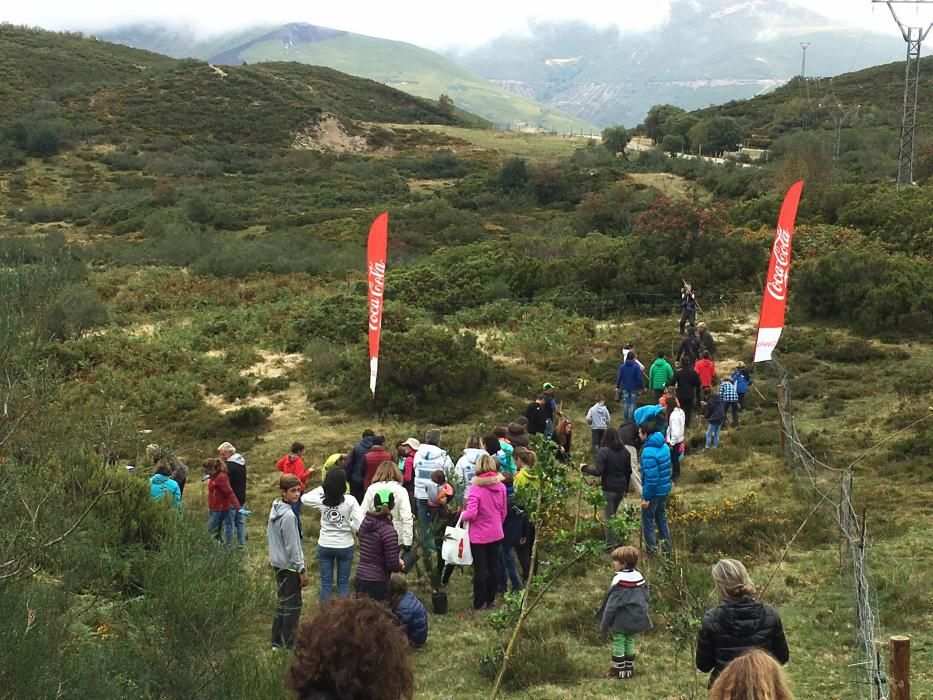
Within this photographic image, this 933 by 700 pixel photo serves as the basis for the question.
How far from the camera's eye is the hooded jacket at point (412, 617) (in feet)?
23.1

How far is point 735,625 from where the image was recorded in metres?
5.09

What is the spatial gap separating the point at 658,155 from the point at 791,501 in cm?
5490

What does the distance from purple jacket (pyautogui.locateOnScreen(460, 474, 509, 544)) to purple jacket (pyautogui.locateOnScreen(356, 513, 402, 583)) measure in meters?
1.05

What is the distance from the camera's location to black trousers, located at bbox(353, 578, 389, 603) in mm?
7506

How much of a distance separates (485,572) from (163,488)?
3.54 meters

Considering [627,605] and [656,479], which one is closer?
[627,605]

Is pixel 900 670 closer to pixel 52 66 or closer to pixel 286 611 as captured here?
pixel 286 611

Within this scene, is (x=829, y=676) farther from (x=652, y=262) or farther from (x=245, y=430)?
(x=652, y=262)

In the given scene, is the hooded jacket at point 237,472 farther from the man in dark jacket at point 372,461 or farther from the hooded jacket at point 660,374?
the hooded jacket at point 660,374

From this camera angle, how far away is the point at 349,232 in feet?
136

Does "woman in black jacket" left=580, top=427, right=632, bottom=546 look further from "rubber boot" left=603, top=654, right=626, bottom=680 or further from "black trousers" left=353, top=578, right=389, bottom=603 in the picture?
"black trousers" left=353, top=578, right=389, bottom=603

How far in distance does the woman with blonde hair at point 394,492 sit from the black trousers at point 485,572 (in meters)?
0.66

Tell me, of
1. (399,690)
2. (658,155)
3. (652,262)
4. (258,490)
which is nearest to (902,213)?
(652,262)

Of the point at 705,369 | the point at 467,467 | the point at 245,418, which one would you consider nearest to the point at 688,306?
the point at 705,369
